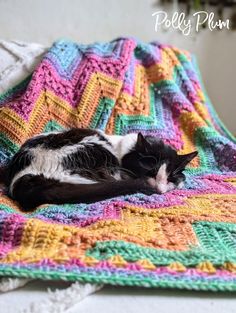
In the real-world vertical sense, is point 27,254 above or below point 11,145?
above

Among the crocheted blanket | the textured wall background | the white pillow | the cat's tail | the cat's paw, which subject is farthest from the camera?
the textured wall background

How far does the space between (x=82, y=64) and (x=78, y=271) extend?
1.01 m

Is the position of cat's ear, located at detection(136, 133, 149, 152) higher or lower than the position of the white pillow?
lower

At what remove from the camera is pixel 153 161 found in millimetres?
1396

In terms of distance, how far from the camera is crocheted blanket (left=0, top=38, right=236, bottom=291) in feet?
2.55

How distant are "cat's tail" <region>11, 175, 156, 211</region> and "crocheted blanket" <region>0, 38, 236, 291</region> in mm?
25

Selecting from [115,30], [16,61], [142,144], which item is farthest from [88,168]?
[115,30]

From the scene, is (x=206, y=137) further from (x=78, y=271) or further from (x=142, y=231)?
(x=78, y=271)

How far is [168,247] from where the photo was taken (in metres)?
0.86

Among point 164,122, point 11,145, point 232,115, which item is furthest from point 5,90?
point 232,115

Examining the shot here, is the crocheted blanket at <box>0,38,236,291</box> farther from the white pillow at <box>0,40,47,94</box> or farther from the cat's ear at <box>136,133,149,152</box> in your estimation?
the cat's ear at <box>136,133,149,152</box>

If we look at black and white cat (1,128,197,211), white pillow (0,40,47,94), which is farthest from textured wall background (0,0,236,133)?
black and white cat (1,128,197,211)

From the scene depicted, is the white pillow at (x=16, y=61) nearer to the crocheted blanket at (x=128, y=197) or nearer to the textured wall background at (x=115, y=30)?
the crocheted blanket at (x=128, y=197)

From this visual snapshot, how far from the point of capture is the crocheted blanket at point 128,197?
0.78 metres
